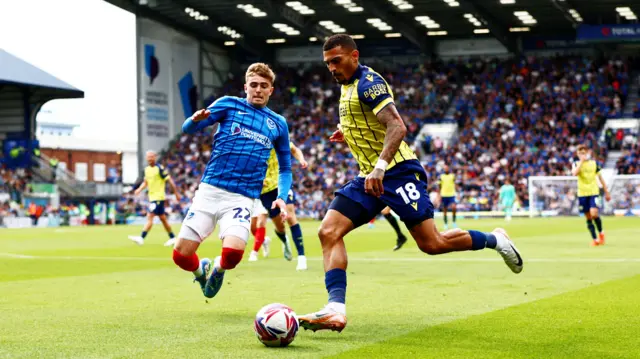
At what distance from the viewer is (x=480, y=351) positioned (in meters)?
6.14

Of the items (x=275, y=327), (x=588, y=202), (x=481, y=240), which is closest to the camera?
(x=275, y=327)

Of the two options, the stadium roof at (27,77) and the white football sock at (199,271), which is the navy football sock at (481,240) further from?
the stadium roof at (27,77)

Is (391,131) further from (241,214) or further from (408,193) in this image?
(241,214)

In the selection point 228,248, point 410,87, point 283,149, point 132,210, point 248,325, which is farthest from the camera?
point 410,87

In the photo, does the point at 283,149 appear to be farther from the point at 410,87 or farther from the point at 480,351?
the point at 410,87

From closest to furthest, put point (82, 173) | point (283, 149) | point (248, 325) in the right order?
1. point (248, 325)
2. point (283, 149)
3. point (82, 173)

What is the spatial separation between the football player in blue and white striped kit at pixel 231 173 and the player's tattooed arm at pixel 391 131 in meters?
1.90

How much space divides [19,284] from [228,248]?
4988 millimetres

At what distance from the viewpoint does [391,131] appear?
23.6 feet

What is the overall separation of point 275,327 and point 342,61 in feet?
7.38

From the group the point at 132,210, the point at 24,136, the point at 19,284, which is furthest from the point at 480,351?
the point at 24,136

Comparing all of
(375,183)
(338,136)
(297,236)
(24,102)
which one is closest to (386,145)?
(375,183)

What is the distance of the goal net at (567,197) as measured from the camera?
149ft

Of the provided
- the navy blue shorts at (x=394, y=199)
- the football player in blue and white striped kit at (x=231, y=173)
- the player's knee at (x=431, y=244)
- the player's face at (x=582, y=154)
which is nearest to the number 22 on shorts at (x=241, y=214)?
the football player in blue and white striped kit at (x=231, y=173)
